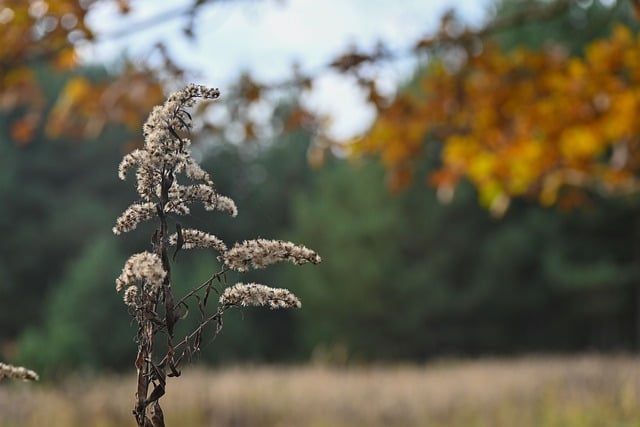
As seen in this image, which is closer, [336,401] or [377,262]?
[336,401]

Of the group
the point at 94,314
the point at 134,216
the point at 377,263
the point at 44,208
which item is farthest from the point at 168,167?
the point at 44,208

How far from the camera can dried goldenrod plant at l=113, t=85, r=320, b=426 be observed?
69 centimetres

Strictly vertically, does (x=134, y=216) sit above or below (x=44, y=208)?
below

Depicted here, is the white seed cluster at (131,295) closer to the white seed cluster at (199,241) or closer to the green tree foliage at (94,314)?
the white seed cluster at (199,241)

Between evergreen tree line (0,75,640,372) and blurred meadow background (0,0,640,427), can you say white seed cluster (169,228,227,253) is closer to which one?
blurred meadow background (0,0,640,427)

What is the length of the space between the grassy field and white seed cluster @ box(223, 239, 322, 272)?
5307 mm

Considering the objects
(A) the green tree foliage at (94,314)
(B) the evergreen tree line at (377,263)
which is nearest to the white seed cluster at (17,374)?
(A) the green tree foliage at (94,314)

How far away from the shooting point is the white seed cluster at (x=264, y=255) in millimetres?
684

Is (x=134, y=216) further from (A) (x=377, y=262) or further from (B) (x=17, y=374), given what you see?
(A) (x=377, y=262)

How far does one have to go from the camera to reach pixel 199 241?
0.76 meters

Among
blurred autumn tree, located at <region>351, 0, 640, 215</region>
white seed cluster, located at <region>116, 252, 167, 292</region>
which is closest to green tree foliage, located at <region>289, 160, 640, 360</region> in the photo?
blurred autumn tree, located at <region>351, 0, 640, 215</region>

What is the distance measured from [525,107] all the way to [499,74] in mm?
325

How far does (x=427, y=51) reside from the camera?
4.93 m

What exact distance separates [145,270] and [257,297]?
0.12m
